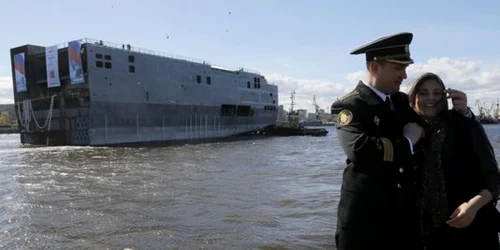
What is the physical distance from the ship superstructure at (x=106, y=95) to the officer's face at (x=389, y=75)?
38.2m

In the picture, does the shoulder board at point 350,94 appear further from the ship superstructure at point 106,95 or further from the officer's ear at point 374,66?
the ship superstructure at point 106,95

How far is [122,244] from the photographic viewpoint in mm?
6258

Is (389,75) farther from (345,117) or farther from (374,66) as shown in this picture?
(345,117)

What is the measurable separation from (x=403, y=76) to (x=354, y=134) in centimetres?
46

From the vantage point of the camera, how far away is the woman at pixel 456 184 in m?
2.34

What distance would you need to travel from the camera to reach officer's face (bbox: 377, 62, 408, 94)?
7.73 ft

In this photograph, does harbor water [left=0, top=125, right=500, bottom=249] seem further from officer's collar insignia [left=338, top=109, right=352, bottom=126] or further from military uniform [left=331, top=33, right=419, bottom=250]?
officer's collar insignia [left=338, top=109, right=352, bottom=126]

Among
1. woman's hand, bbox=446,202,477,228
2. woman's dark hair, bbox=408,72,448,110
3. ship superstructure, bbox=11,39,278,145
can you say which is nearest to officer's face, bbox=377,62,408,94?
woman's dark hair, bbox=408,72,448,110

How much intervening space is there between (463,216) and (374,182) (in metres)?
0.50

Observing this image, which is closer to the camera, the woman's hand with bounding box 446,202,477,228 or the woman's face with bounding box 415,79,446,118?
the woman's hand with bounding box 446,202,477,228

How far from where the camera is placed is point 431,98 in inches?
98.6

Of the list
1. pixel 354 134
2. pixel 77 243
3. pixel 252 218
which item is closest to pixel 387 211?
pixel 354 134

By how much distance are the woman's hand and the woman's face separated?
0.53 m

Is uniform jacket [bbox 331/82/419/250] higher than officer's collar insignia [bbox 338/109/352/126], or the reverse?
officer's collar insignia [bbox 338/109/352/126]
